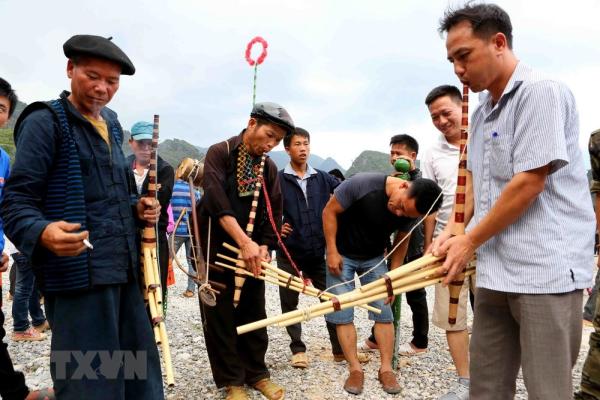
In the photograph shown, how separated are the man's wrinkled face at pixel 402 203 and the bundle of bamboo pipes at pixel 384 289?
3.40 feet

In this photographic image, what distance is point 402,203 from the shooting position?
11.1 feet

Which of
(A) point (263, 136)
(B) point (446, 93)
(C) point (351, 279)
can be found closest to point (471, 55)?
(A) point (263, 136)

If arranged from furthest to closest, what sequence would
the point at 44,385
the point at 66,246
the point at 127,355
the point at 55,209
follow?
the point at 44,385 < the point at 127,355 < the point at 55,209 < the point at 66,246

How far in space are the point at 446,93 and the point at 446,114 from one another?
19cm

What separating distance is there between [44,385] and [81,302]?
2.39m

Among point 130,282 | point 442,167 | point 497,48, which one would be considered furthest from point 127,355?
point 442,167

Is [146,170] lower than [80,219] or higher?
higher

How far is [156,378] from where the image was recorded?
2.35 m

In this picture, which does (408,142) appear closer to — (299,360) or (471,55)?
(299,360)

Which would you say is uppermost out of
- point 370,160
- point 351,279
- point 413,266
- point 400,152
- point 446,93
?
point 370,160

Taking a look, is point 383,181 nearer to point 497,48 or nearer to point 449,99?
point 449,99

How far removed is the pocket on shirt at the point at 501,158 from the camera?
6.31 ft

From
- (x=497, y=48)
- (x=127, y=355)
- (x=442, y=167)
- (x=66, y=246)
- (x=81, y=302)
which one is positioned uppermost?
(x=497, y=48)

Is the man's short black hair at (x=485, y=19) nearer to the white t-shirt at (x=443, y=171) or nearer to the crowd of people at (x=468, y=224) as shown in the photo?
the crowd of people at (x=468, y=224)
